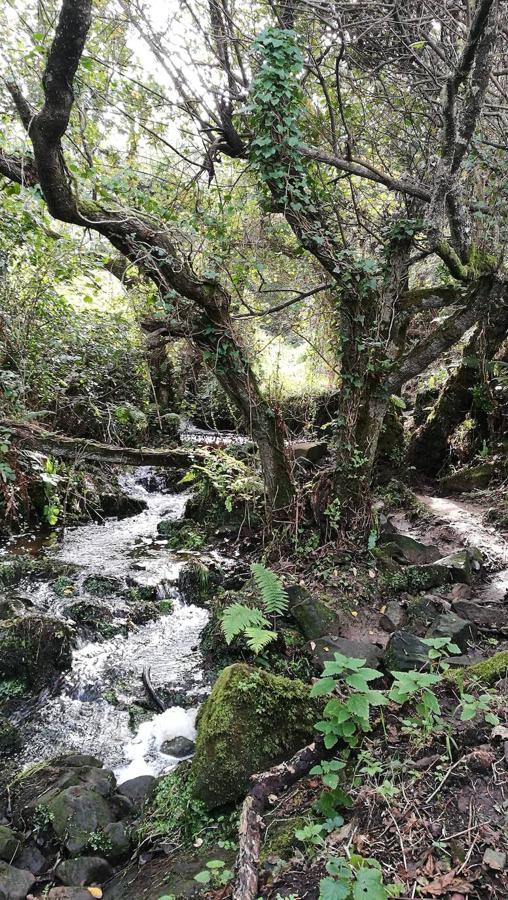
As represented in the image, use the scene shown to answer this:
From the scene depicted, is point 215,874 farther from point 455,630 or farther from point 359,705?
point 455,630

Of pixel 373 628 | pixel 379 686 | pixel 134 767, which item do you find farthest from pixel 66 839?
pixel 373 628

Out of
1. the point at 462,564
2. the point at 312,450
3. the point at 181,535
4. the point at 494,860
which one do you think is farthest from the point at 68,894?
the point at 312,450

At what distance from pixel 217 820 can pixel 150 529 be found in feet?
21.2

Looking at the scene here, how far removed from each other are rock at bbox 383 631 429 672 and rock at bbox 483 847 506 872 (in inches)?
64.2

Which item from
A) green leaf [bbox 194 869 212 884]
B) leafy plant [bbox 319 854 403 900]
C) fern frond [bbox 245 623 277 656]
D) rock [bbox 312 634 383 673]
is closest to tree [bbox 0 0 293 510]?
rock [bbox 312 634 383 673]

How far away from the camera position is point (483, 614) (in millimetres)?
5074

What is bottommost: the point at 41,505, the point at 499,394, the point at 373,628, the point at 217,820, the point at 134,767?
the point at 134,767

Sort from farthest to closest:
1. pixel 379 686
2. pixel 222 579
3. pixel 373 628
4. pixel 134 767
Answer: pixel 222 579, pixel 373 628, pixel 134 767, pixel 379 686

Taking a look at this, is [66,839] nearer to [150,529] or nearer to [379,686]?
[379,686]

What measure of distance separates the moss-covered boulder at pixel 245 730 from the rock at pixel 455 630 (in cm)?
159

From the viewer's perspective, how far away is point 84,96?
5.88 m

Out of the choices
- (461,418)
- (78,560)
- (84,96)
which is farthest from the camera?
(461,418)

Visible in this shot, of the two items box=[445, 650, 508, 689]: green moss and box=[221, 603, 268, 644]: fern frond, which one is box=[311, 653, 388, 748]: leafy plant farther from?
box=[221, 603, 268, 644]: fern frond

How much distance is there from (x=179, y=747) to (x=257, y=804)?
6.27ft
